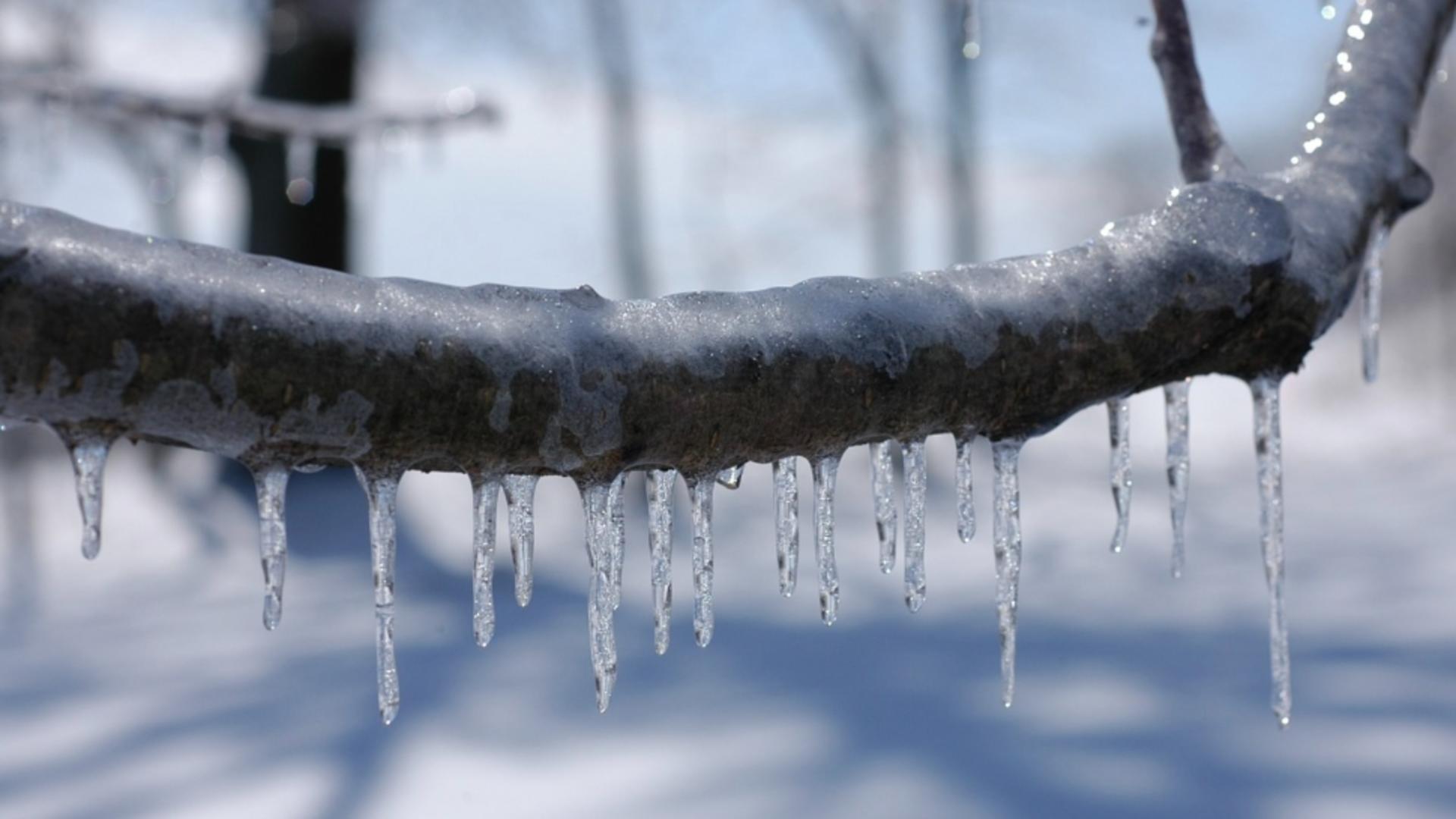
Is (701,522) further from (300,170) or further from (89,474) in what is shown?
(300,170)

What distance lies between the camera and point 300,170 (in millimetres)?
6531

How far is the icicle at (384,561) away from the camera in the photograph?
1.06 metres

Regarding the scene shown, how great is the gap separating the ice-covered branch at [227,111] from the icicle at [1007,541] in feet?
9.60

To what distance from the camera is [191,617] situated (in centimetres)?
577

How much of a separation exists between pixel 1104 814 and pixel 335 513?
666cm

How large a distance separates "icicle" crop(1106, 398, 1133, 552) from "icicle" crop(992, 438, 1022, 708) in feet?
0.50

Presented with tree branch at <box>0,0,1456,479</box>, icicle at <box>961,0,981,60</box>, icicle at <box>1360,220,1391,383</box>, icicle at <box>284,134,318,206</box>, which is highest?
A: icicle at <box>284,134,318,206</box>

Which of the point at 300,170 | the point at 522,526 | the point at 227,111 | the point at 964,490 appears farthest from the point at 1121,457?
the point at 300,170

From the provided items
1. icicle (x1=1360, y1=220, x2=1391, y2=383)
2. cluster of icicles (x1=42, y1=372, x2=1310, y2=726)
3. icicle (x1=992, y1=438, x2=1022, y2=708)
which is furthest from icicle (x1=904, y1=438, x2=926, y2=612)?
icicle (x1=1360, y1=220, x2=1391, y2=383)

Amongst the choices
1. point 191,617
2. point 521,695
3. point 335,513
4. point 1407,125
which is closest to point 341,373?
point 1407,125

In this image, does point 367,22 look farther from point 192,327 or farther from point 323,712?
point 192,327

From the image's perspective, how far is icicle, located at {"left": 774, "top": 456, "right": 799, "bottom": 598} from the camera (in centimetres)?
152

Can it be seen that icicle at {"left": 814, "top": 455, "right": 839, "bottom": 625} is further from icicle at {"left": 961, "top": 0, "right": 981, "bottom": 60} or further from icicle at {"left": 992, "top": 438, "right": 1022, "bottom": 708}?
icicle at {"left": 961, "top": 0, "right": 981, "bottom": 60}

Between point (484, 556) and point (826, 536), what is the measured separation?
0.47m
